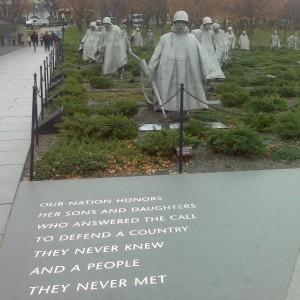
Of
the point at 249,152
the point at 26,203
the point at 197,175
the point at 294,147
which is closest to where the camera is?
the point at 26,203

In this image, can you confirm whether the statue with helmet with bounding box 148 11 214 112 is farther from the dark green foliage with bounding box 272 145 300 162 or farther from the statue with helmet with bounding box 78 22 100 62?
the statue with helmet with bounding box 78 22 100 62

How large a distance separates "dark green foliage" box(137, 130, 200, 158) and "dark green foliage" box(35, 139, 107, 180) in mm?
680

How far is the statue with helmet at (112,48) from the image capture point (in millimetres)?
17203

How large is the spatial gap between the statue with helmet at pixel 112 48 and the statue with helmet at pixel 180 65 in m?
7.55

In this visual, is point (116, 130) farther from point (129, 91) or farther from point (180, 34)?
point (129, 91)

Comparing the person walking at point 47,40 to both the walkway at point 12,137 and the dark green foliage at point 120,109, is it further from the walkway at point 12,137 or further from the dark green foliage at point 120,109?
the dark green foliage at point 120,109

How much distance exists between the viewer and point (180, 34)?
9.72 m

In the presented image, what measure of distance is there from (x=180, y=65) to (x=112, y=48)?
26.6 feet

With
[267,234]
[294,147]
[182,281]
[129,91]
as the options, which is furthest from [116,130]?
[129,91]

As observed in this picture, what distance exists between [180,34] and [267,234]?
19.2ft

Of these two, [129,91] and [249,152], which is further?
[129,91]

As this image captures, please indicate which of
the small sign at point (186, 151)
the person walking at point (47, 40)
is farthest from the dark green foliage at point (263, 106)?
the person walking at point (47, 40)

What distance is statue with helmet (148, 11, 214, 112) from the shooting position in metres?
9.70

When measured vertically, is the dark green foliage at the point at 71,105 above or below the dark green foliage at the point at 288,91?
Answer: above
